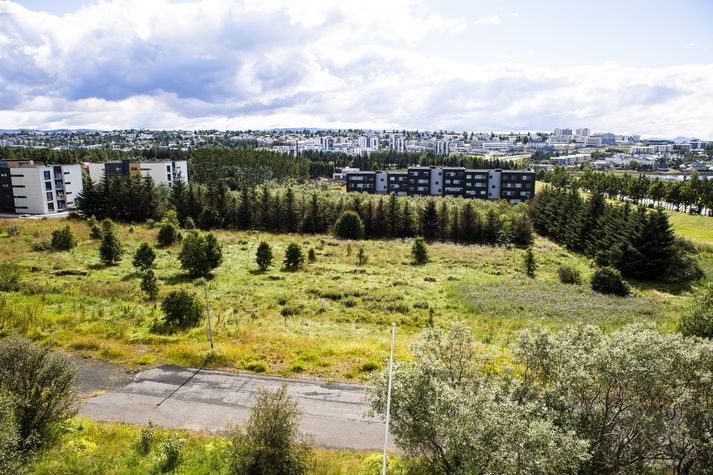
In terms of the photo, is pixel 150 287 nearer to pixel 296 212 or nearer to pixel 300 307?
pixel 300 307

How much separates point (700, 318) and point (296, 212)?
53.7 m

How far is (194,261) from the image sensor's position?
119 ft

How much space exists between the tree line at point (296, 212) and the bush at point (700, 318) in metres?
39.8

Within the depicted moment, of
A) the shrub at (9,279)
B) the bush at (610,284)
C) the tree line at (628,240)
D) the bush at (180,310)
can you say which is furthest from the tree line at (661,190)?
the shrub at (9,279)

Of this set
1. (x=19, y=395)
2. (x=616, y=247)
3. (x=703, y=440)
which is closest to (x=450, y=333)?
(x=703, y=440)

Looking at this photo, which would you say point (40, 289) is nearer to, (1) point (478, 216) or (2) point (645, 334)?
(2) point (645, 334)

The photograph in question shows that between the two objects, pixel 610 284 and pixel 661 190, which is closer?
pixel 610 284

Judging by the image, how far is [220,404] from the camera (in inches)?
661

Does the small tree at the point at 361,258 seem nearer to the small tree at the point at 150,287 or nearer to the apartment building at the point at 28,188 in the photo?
the small tree at the point at 150,287

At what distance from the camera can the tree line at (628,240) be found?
42.1 m

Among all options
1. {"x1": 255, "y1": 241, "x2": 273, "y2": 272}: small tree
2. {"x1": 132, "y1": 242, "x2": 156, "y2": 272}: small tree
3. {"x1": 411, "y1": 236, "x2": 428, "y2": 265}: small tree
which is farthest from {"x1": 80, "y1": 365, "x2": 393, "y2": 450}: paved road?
→ {"x1": 411, "y1": 236, "x2": 428, "y2": 265}: small tree

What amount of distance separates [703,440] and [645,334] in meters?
2.64

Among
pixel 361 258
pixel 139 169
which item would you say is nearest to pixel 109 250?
pixel 361 258

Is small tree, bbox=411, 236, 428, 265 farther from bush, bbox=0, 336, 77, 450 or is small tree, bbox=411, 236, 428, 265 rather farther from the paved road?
bush, bbox=0, 336, 77, 450
